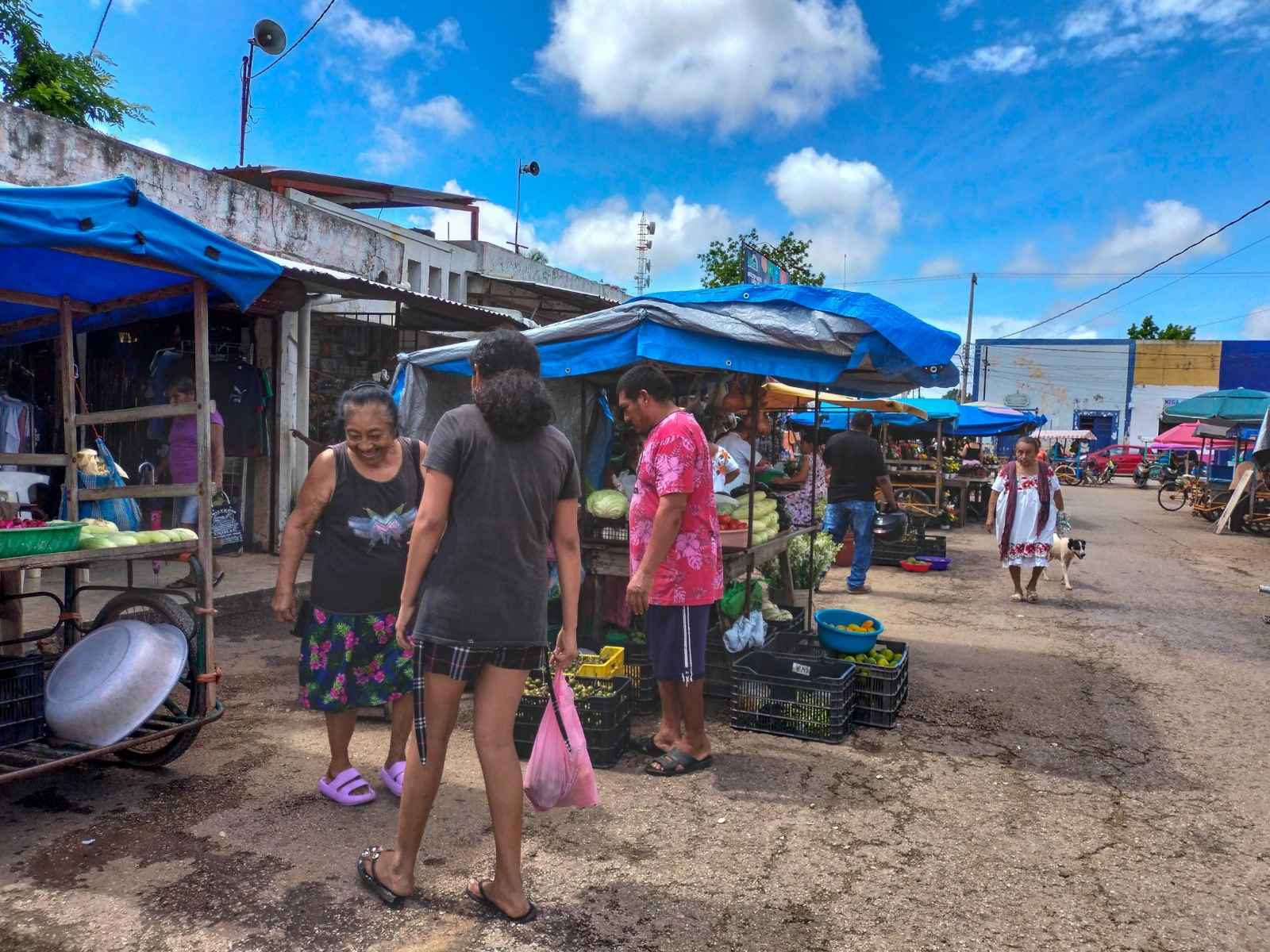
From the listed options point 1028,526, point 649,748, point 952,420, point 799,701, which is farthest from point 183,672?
point 952,420

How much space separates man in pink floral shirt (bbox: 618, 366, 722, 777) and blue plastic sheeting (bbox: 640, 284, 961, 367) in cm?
142

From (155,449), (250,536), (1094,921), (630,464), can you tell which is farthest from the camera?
Answer: (250,536)

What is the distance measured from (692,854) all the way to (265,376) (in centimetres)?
755

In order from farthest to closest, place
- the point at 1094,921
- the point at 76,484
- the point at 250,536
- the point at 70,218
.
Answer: the point at 250,536, the point at 76,484, the point at 70,218, the point at 1094,921

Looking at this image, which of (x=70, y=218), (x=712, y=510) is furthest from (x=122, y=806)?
(x=712, y=510)

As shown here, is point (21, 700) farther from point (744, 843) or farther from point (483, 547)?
point (744, 843)

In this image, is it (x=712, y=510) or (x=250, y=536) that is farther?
(x=250, y=536)

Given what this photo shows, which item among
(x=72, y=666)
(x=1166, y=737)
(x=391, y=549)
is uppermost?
(x=391, y=549)

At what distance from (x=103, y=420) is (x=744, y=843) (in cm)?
373

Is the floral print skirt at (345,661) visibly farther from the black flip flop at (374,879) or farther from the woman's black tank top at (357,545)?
the black flip flop at (374,879)

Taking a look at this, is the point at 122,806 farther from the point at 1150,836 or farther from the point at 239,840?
the point at 1150,836

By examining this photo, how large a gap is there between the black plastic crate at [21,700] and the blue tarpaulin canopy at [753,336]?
3.05 meters

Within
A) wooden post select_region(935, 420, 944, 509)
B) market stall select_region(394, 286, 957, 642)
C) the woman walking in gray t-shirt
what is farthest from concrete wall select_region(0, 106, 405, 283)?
wooden post select_region(935, 420, 944, 509)

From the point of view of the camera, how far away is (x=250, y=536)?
9617 mm
